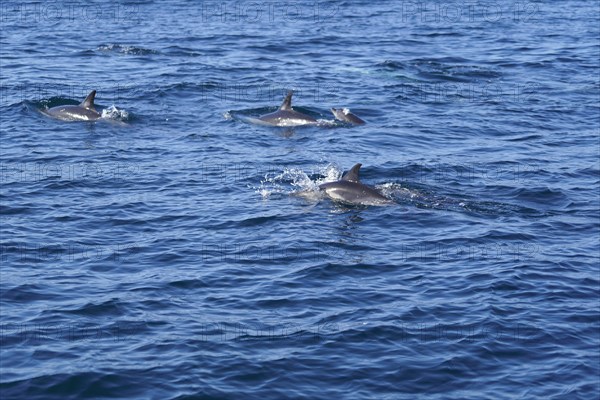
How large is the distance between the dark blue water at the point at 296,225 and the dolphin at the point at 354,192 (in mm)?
410

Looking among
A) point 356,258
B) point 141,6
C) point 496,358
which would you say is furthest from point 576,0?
point 496,358

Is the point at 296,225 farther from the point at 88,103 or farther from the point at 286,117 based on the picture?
the point at 88,103

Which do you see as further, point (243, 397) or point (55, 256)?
point (55, 256)

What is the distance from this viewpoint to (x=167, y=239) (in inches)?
1072

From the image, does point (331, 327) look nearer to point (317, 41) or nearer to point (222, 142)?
point (222, 142)

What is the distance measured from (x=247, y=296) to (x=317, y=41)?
32.1m

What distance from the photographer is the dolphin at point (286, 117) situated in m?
38.2

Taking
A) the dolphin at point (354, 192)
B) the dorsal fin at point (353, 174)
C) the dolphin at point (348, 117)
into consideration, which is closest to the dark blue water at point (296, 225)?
the dolphin at point (354, 192)

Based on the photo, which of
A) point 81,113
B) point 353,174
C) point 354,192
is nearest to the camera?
point 354,192

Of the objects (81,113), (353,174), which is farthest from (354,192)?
(81,113)

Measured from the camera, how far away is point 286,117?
3822cm

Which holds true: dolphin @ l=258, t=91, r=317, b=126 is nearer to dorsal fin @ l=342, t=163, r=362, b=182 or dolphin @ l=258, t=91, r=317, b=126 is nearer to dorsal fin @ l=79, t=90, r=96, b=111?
dorsal fin @ l=79, t=90, r=96, b=111

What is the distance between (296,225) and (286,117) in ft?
34.2

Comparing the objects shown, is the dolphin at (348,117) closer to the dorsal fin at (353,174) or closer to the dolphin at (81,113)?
the dolphin at (81,113)
